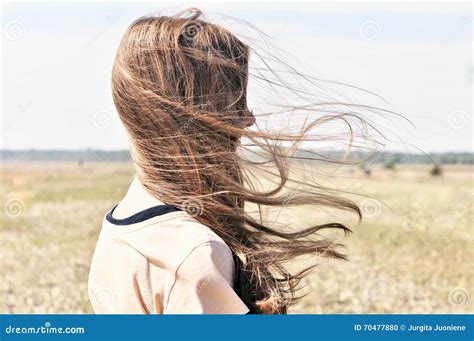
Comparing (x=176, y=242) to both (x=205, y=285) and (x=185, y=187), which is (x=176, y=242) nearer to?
(x=205, y=285)

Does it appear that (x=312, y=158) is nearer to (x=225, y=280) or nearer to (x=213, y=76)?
(x=213, y=76)

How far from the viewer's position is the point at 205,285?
7.72 ft

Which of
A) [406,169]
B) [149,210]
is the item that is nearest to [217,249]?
[149,210]

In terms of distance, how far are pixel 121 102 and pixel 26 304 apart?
23.3 ft

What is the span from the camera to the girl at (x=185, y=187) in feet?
7.91

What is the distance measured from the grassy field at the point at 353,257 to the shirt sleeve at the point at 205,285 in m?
1.06

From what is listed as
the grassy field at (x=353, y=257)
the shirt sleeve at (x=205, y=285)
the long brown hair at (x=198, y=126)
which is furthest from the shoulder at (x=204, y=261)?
the grassy field at (x=353, y=257)

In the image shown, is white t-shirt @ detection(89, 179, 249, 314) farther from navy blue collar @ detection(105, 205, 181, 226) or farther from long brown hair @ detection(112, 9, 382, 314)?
long brown hair @ detection(112, 9, 382, 314)

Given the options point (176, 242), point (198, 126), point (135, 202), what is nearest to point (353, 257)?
point (198, 126)

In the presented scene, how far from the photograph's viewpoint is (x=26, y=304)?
30.9ft
